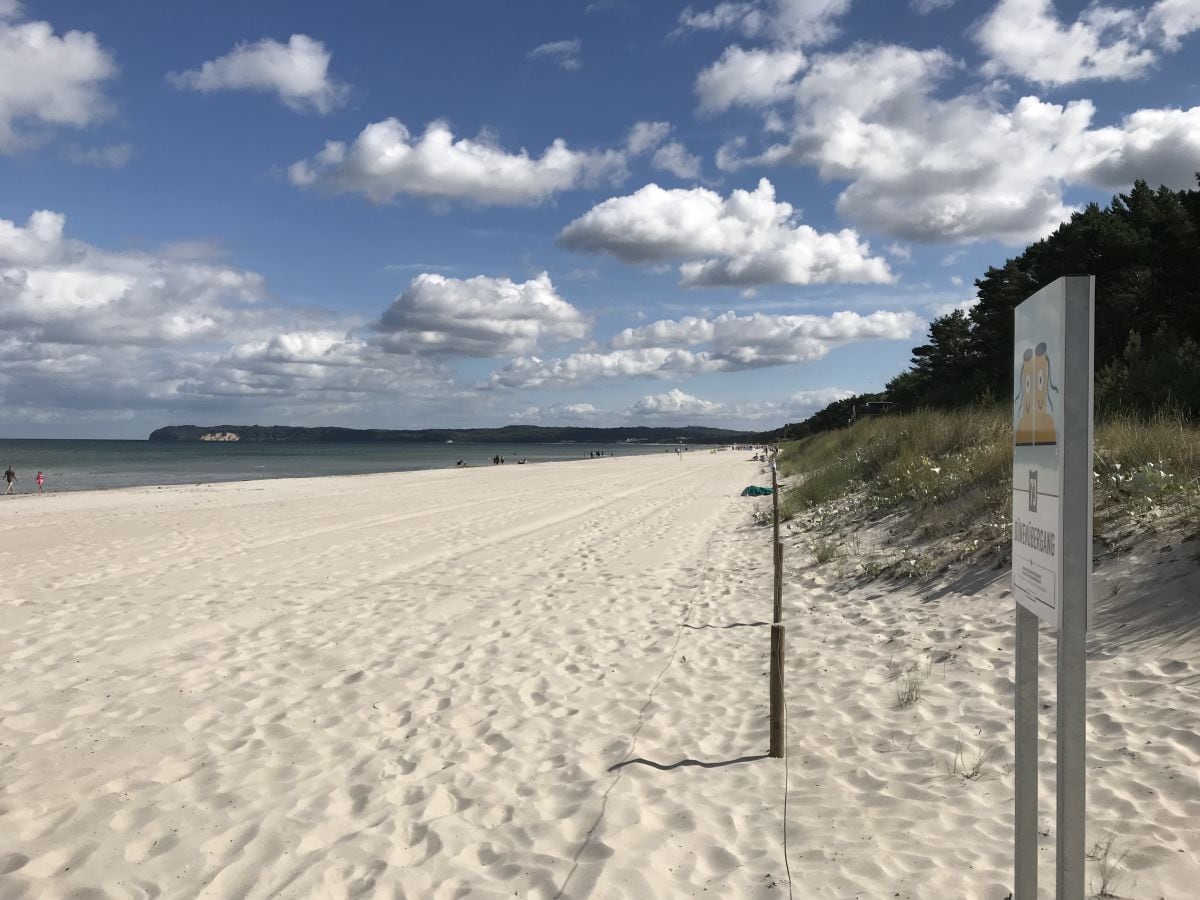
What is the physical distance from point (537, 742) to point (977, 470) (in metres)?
7.69

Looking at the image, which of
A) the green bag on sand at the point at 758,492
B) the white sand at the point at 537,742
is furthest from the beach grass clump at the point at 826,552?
the green bag on sand at the point at 758,492

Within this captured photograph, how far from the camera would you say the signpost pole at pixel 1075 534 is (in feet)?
6.12

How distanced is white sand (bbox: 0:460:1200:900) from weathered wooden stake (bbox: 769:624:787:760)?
0.51 ft

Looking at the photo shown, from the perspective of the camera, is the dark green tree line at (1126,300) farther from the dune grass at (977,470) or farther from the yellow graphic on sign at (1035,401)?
the yellow graphic on sign at (1035,401)

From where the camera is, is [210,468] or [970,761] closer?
[970,761]

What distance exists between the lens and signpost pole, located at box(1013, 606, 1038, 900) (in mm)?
2342

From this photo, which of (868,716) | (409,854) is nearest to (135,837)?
(409,854)

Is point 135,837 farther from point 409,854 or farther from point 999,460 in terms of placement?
point 999,460

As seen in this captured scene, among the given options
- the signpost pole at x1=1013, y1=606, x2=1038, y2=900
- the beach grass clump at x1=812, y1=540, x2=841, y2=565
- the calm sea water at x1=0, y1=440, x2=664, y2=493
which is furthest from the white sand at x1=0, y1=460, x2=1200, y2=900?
the calm sea water at x1=0, y1=440, x2=664, y2=493

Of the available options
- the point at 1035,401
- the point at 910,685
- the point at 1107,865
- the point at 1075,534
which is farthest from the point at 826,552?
the point at 1075,534

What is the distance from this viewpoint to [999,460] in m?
9.87

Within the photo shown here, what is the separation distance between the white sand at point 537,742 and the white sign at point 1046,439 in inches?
71.1

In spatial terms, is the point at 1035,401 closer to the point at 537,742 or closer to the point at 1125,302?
the point at 537,742

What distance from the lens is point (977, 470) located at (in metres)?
10.2
